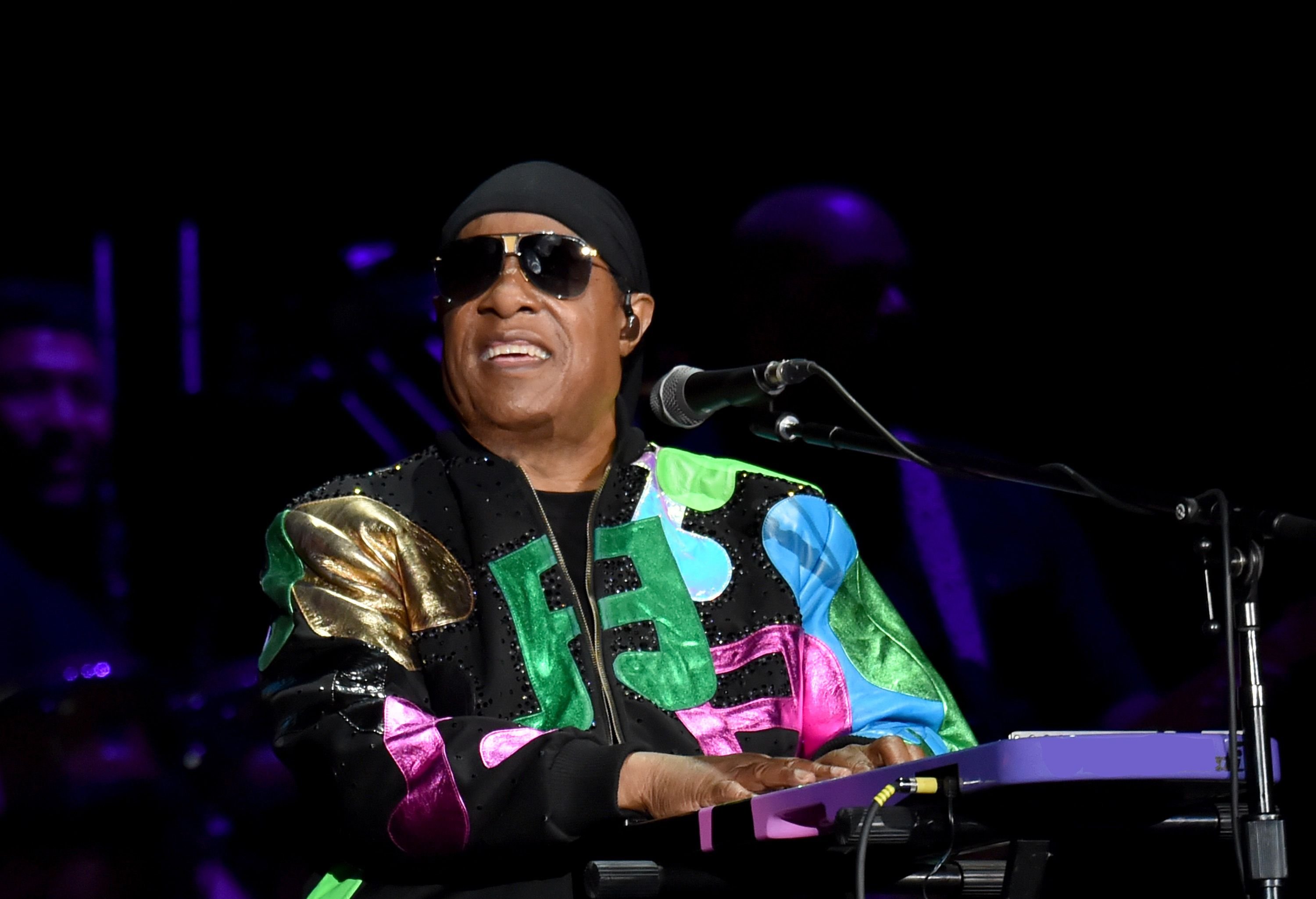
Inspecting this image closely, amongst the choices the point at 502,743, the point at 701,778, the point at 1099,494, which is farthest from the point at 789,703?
the point at 1099,494

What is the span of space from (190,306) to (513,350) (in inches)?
76.0

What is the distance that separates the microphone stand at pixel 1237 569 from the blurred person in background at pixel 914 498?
71.0 inches

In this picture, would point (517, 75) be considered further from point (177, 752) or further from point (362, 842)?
point (362, 842)

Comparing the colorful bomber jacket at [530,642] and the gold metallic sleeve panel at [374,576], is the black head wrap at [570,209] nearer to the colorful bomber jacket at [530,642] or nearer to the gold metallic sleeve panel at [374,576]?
the colorful bomber jacket at [530,642]

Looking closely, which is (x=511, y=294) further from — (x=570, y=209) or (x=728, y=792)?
(x=728, y=792)

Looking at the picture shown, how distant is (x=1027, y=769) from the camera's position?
5.52 feet

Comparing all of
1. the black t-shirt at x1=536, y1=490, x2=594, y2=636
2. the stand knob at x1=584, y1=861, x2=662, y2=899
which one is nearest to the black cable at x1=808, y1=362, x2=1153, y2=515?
the stand knob at x1=584, y1=861, x2=662, y2=899

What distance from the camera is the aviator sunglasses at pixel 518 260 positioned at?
3.26 m

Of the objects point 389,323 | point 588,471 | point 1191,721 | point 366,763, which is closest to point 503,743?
point 366,763

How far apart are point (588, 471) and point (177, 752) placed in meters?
1.71

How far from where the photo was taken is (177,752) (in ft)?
14.3

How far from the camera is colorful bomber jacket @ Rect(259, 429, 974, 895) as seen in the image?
2539 mm

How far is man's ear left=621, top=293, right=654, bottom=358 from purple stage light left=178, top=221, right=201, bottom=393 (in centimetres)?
179

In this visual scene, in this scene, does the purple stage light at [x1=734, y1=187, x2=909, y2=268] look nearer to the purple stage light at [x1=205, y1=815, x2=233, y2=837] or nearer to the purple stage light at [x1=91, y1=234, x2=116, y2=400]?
the purple stage light at [x1=91, y1=234, x2=116, y2=400]
